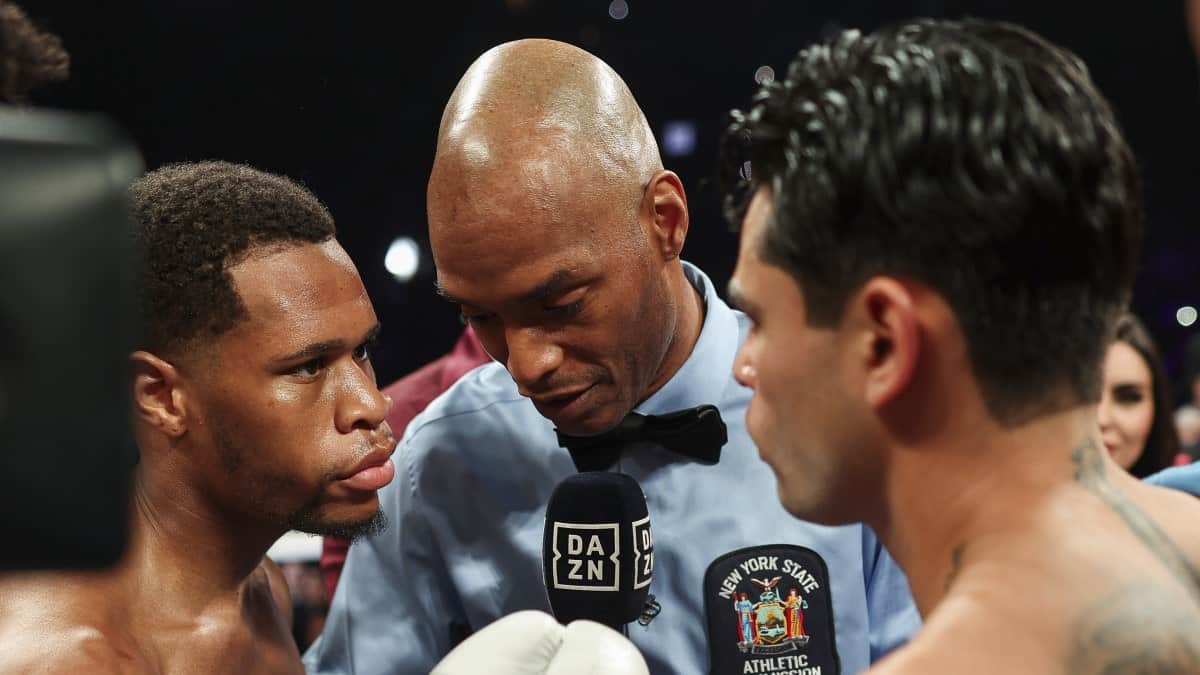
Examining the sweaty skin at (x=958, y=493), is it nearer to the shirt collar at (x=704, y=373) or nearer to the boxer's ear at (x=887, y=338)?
the boxer's ear at (x=887, y=338)

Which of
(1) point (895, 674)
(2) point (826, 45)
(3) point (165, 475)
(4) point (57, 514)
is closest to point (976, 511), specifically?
(1) point (895, 674)

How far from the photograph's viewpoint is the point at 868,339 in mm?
1034

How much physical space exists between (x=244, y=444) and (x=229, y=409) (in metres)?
0.05

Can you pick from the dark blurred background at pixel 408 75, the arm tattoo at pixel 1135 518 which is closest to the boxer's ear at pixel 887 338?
the arm tattoo at pixel 1135 518

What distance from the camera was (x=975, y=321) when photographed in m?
1.00

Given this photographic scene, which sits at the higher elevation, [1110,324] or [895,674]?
[1110,324]

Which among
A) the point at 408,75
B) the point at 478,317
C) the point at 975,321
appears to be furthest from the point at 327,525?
the point at 408,75

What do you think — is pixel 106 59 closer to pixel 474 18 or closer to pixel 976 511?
pixel 474 18

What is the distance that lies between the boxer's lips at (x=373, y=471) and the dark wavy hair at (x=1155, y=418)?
1.90 meters

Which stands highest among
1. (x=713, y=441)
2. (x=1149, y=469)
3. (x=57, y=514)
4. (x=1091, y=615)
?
(x=57, y=514)

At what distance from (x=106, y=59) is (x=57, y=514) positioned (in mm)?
4601

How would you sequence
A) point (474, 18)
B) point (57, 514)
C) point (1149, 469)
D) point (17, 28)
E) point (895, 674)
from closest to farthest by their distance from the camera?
point (57, 514) < point (895, 674) < point (17, 28) < point (1149, 469) < point (474, 18)

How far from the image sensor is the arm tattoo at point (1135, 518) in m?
0.98

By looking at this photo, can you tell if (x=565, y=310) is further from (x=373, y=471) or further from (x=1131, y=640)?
(x=1131, y=640)
